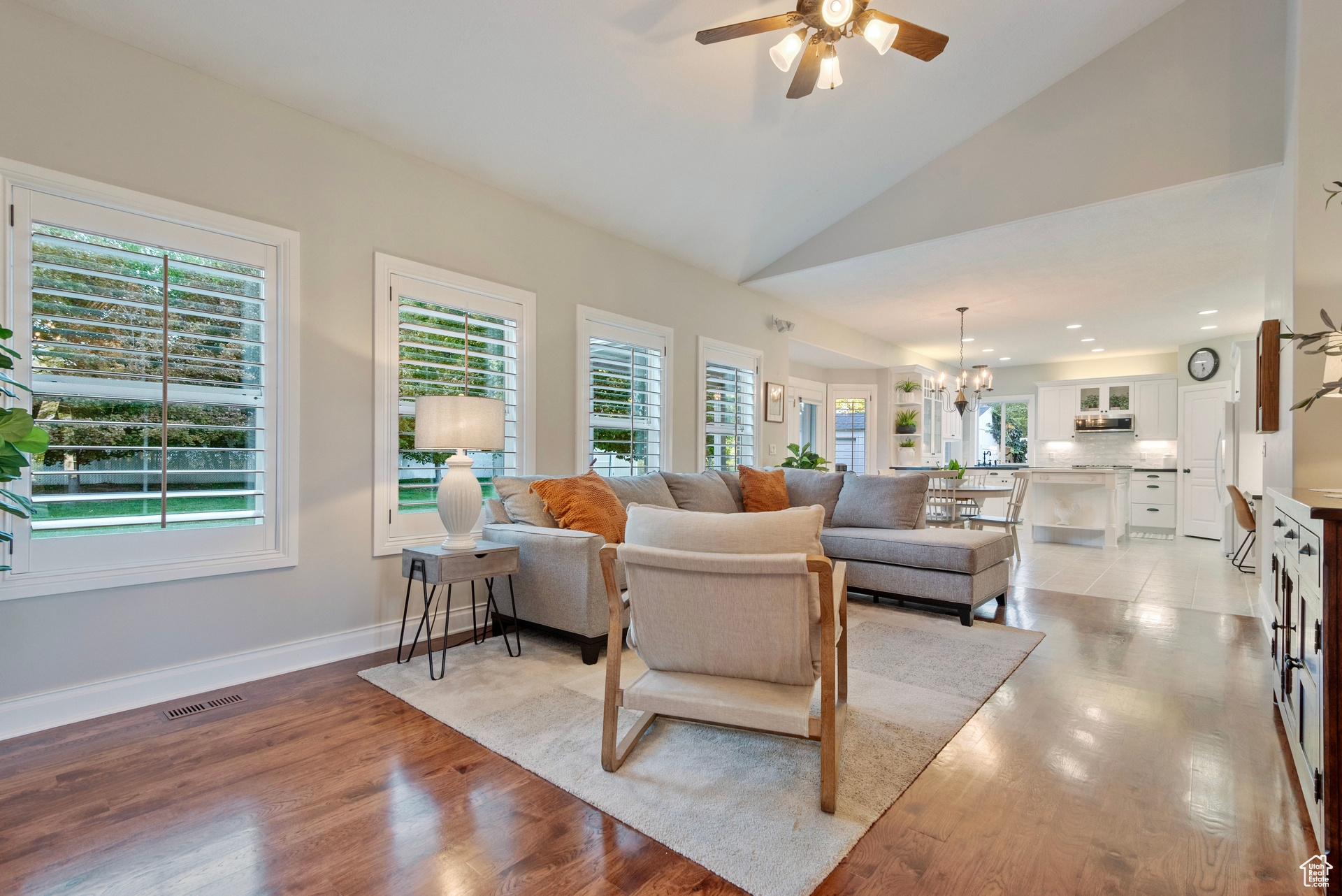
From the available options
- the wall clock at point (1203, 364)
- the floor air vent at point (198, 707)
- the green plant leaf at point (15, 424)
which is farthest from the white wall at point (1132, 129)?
the wall clock at point (1203, 364)

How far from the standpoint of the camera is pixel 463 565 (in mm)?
3008

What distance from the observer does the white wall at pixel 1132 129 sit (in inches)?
144

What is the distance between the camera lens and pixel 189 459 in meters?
2.79

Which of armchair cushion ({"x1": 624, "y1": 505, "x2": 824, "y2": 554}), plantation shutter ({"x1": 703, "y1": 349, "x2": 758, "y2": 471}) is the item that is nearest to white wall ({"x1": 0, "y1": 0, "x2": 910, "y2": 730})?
plantation shutter ({"x1": 703, "y1": 349, "x2": 758, "y2": 471})

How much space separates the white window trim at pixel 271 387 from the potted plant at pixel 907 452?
838cm

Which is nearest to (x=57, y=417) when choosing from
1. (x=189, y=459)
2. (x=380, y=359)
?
(x=189, y=459)

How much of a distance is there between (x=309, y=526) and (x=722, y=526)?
232 centimetres

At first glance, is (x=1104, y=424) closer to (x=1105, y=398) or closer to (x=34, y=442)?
(x=1105, y=398)

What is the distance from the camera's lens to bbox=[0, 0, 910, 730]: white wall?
8.06 feet

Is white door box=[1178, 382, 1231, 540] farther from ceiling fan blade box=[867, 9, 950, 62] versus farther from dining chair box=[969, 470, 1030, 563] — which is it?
ceiling fan blade box=[867, 9, 950, 62]

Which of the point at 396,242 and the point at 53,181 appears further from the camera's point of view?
the point at 396,242

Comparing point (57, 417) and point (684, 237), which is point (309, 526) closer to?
point (57, 417)

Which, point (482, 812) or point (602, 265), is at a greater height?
point (602, 265)

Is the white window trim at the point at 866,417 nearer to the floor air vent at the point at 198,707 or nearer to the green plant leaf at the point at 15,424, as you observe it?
the floor air vent at the point at 198,707
